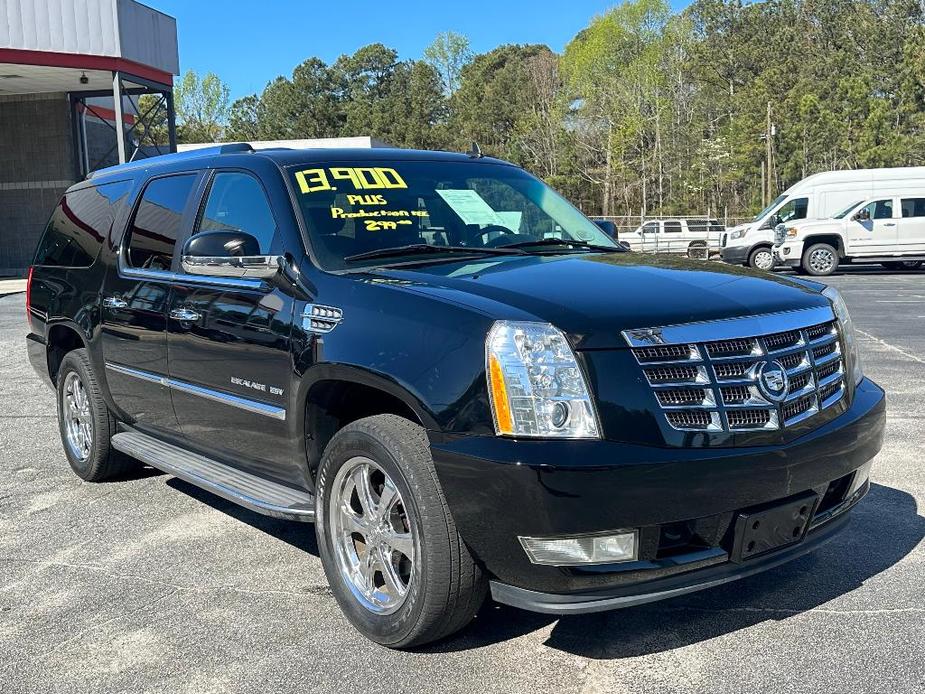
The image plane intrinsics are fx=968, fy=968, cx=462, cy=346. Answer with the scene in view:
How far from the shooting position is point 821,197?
24438 mm

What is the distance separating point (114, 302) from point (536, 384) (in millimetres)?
3095

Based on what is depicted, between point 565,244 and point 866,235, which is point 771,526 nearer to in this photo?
point 565,244

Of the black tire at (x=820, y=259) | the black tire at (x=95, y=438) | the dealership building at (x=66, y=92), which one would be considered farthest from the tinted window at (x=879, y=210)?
the black tire at (x=95, y=438)

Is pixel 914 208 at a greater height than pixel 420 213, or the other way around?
pixel 914 208

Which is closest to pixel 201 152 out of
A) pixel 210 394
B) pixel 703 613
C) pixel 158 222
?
pixel 158 222

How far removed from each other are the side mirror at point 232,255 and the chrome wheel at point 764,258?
72.7ft

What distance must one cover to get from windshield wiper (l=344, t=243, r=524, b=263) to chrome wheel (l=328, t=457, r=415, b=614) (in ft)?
3.10

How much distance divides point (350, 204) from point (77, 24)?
23.8 m

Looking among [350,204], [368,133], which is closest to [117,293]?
[350,204]

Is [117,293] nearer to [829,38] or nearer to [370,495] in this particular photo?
[370,495]

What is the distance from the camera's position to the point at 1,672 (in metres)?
3.38

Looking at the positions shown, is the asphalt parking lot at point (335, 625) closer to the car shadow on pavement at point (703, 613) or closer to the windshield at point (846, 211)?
the car shadow on pavement at point (703, 613)

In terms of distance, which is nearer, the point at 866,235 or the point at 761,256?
the point at 866,235

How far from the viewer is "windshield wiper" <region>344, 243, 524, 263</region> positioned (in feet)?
13.2
